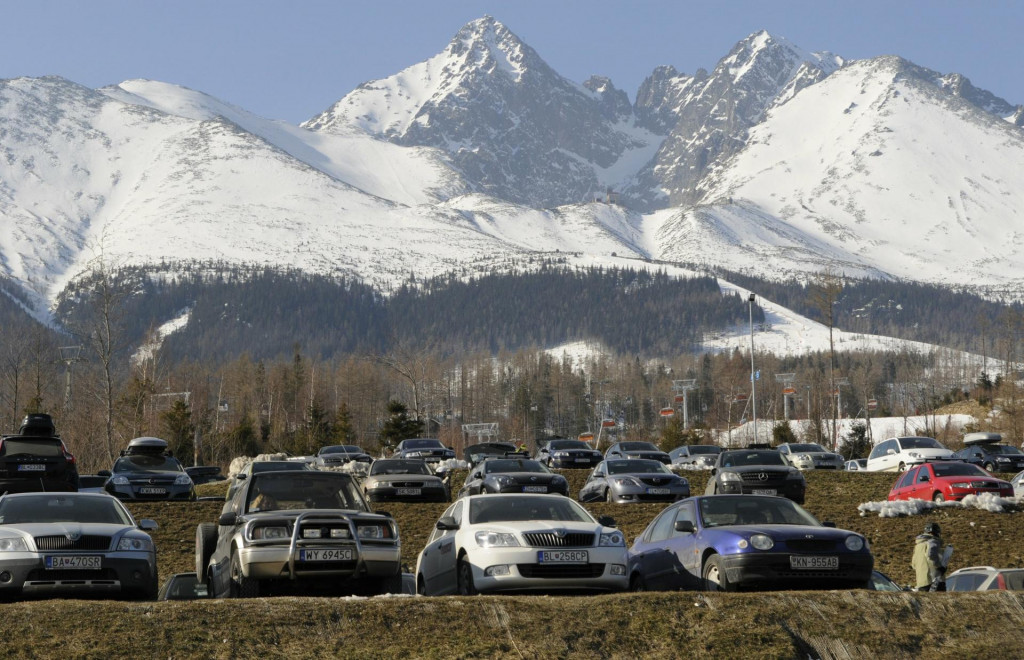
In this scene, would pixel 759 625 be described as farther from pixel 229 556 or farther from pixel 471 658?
pixel 229 556

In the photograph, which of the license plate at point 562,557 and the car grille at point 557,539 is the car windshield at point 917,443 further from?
the license plate at point 562,557

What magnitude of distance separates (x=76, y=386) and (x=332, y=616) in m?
97.6

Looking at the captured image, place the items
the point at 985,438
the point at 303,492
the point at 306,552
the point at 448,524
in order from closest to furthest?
the point at 306,552 → the point at 303,492 → the point at 448,524 → the point at 985,438

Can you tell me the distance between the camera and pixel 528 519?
16078 millimetres

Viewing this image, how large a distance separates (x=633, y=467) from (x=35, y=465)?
48.2 feet

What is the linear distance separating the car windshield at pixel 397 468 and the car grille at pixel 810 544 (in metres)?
18.8

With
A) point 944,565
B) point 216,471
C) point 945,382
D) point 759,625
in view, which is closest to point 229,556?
point 759,625

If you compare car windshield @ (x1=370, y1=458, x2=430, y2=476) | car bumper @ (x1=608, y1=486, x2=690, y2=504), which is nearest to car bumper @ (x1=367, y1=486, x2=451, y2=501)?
car windshield @ (x1=370, y1=458, x2=430, y2=476)

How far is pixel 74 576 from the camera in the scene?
14297 mm

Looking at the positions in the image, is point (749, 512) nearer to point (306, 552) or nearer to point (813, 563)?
point (813, 563)

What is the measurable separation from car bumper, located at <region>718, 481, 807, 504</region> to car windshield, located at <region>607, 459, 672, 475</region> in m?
2.61

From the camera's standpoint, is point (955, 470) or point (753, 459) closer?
point (955, 470)

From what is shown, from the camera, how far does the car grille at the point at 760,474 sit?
98.9ft

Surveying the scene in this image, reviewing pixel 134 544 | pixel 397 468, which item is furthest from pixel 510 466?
pixel 134 544
